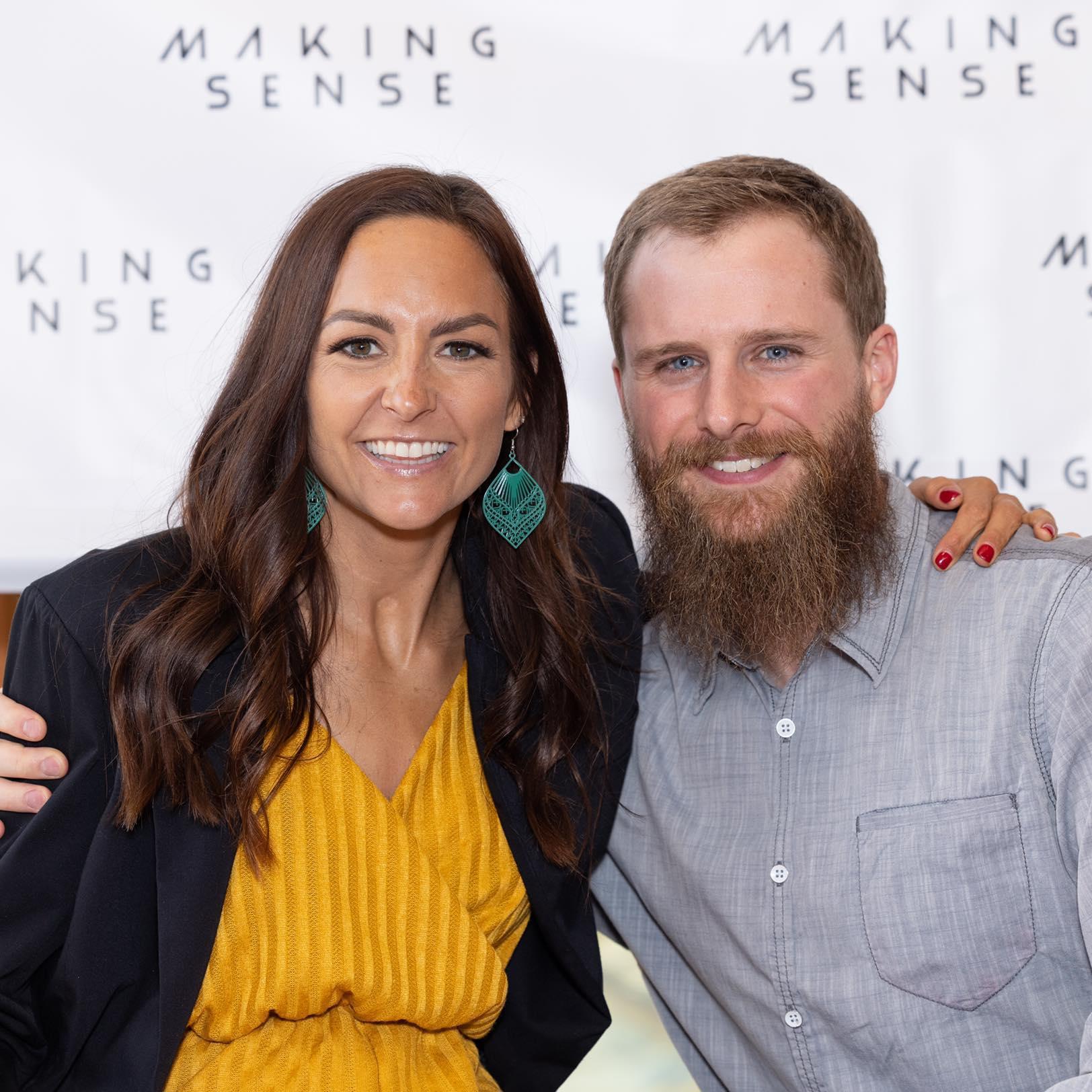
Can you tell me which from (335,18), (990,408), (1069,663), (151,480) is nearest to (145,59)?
(335,18)

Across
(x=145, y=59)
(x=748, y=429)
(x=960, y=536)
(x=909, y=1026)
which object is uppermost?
(x=145, y=59)

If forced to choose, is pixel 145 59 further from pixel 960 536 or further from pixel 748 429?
pixel 960 536

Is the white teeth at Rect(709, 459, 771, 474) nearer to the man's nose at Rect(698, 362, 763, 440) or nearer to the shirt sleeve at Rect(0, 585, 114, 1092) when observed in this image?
the man's nose at Rect(698, 362, 763, 440)

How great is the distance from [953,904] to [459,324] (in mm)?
966

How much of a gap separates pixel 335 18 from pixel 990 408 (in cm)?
136

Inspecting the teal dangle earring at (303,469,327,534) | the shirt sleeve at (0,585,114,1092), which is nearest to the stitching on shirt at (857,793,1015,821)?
the teal dangle earring at (303,469,327,534)

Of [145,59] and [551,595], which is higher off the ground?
[145,59]

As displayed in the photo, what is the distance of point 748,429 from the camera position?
1.84 m

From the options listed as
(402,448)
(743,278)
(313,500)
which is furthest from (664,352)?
(313,500)

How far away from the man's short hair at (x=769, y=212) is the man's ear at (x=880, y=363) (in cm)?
2

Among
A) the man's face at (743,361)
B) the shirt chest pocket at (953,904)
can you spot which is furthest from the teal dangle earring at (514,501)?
the shirt chest pocket at (953,904)

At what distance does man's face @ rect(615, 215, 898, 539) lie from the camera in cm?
184

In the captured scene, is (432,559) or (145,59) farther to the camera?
(145,59)

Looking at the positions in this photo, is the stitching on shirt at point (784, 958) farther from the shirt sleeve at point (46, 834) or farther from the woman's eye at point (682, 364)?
the shirt sleeve at point (46, 834)
